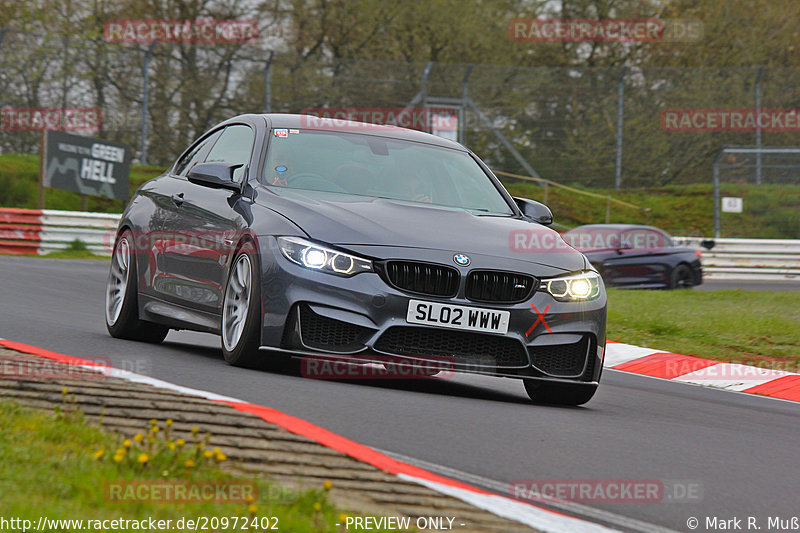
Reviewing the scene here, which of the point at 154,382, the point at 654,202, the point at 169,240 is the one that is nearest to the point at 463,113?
the point at 654,202

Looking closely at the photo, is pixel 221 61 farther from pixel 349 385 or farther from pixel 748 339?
pixel 349 385

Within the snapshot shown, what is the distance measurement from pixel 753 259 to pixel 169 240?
22.6 meters

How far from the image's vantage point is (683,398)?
8.61 meters

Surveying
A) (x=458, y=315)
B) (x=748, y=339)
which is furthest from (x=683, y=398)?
(x=748, y=339)

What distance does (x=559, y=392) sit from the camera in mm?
7242

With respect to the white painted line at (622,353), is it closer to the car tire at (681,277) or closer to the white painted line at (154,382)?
the white painted line at (154,382)

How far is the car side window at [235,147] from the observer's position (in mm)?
7671

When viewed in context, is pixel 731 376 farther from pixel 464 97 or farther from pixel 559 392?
pixel 464 97

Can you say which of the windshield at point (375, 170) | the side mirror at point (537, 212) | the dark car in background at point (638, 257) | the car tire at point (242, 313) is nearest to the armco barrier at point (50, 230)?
the dark car in background at point (638, 257)

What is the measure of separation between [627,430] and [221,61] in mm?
20022

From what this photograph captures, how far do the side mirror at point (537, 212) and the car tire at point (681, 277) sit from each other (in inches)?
645

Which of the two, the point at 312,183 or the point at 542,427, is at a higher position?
the point at 312,183

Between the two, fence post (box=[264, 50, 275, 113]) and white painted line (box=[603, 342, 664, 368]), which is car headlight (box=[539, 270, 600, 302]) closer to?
white painted line (box=[603, 342, 664, 368])

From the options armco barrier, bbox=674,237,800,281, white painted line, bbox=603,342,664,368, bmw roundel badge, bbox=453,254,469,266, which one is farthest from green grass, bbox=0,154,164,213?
bmw roundel badge, bbox=453,254,469,266
